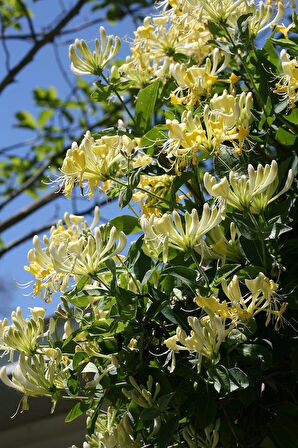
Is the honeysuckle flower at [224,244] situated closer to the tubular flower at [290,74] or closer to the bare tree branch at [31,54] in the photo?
the tubular flower at [290,74]

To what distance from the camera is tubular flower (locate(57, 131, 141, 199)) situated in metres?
0.67

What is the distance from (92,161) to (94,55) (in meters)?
0.17

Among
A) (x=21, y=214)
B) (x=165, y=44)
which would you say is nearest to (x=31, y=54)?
(x=21, y=214)

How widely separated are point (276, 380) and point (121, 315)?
0.54ft

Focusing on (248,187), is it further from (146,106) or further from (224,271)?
(146,106)

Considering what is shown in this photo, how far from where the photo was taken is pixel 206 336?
590mm

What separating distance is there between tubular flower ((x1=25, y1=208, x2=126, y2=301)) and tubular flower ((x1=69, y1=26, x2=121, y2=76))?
0.60 ft

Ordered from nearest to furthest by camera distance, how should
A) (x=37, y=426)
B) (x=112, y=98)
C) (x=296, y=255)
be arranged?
(x=296, y=255), (x=112, y=98), (x=37, y=426)

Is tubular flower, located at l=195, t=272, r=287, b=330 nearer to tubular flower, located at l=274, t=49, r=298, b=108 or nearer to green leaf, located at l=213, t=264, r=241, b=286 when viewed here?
green leaf, located at l=213, t=264, r=241, b=286

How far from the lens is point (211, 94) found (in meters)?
0.77

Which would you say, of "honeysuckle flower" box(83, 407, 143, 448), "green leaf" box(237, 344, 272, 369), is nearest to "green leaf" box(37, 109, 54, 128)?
"honeysuckle flower" box(83, 407, 143, 448)

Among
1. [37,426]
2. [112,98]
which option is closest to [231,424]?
[112,98]

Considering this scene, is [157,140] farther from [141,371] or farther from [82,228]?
[141,371]

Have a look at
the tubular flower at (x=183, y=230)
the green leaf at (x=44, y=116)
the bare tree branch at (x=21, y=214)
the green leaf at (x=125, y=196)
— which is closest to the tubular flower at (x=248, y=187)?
the tubular flower at (x=183, y=230)
